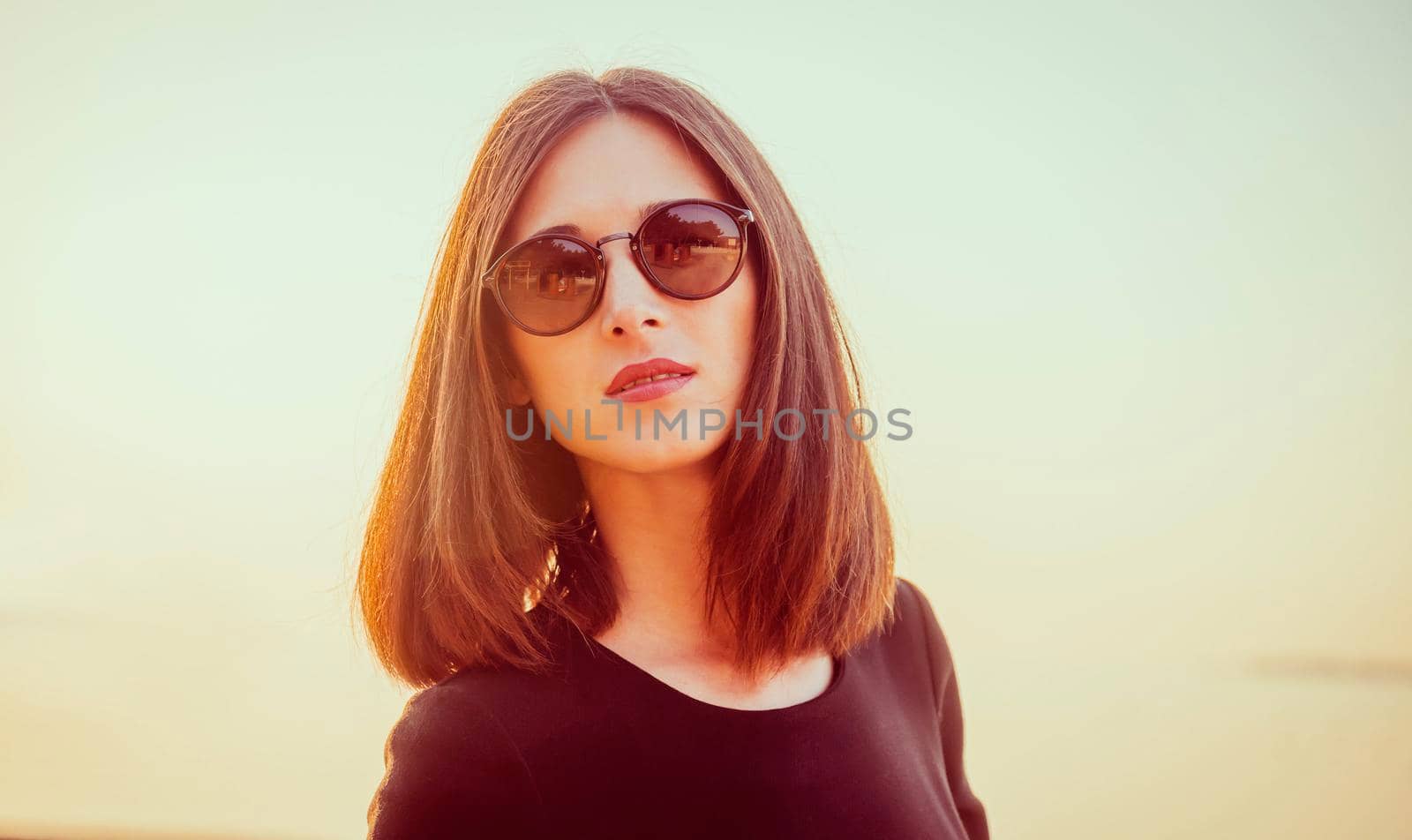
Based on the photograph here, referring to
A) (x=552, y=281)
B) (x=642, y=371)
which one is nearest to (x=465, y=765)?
(x=642, y=371)

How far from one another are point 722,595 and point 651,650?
0.55 feet

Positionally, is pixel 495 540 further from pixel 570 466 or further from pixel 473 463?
pixel 570 466

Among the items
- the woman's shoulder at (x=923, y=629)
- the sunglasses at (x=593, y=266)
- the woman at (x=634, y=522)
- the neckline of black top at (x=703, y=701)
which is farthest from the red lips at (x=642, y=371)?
the woman's shoulder at (x=923, y=629)

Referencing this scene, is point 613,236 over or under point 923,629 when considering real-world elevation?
over

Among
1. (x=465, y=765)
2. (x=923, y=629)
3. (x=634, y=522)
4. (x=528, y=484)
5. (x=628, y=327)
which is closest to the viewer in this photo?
(x=465, y=765)

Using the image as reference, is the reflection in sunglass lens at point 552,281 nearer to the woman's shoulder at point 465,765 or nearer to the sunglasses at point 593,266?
the sunglasses at point 593,266

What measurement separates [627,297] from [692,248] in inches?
5.3

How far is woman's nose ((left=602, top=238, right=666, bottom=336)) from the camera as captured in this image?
1.50 meters

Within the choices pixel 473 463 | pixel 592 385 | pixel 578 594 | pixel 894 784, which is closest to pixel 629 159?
pixel 592 385

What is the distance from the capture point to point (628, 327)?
4.94 ft

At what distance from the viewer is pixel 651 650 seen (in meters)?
1.63

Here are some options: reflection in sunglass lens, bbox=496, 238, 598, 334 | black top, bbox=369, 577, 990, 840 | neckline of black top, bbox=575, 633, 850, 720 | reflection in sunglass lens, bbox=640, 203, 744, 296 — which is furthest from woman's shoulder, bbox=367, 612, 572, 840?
reflection in sunglass lens, bbox=640, 203, 744, 296

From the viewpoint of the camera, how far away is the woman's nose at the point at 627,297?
1501 millimetres

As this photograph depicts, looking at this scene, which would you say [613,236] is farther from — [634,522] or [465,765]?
[465,765]
